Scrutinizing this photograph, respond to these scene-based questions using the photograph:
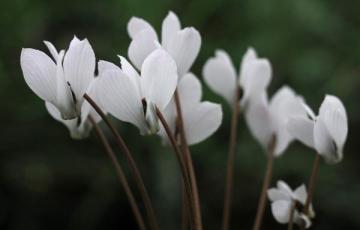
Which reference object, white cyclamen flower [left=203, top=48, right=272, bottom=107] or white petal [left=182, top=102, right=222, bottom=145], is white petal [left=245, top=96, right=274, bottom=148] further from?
white petal [left=182, top=102, right=222, bottom=145]

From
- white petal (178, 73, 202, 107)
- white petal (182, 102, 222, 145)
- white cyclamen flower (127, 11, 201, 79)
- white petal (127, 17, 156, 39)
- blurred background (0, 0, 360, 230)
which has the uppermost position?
white petal (127, 17, 156, 39)

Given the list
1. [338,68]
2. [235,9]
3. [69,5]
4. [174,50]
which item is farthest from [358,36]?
[174,50]

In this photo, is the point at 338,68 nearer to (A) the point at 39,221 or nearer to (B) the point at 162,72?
(A) the point at 39,221

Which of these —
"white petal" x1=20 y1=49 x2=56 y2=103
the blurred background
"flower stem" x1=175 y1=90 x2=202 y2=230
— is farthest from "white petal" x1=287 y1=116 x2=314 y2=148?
the blurred background

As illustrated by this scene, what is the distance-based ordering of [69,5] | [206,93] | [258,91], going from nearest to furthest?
[258,91]
[206,93]
[69,5]

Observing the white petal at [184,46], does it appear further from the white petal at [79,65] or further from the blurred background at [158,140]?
the blurred background at [158,140]

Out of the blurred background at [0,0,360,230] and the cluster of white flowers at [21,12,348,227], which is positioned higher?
the cluster of white flowers at [21,12,348,227]

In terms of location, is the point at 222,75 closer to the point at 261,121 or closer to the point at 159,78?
the point at 261,121
